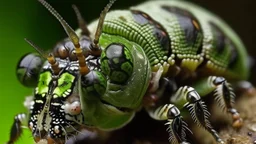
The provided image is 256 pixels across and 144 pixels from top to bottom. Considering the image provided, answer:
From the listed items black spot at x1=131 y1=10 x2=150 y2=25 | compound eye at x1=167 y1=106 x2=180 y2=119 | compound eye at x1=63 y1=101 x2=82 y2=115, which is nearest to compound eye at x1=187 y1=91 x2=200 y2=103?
compound eye at x1=167 y1=106 x2=180 y2=119

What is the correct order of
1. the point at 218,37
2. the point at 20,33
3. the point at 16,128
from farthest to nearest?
the point at 20,33 → the point at 218,37 → the point at 16,128

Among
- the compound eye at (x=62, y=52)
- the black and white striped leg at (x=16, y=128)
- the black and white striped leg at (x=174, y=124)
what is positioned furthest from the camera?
the black and white striped leg at (x=16, y=128)

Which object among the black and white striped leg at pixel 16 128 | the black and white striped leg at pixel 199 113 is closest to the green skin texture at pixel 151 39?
the black and white striped leg at pixel 199 113

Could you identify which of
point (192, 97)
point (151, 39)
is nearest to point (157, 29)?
point (151, 39)

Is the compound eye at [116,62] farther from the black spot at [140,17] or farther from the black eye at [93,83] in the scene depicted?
the black spot at [140,17]

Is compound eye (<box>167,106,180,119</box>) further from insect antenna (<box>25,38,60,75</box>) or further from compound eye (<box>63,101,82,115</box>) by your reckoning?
insect antenna (<box>25,38,60,75</box>)

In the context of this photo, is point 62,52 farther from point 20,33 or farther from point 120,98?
point 20,33
